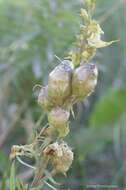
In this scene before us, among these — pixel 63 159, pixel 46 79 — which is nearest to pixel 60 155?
pixel 63 159

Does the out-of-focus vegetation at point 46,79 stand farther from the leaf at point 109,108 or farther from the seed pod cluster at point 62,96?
the seed pod cluster at point 62,96

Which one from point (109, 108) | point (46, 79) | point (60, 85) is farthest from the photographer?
point (109, 108)

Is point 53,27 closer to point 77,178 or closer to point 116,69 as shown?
point 77,178

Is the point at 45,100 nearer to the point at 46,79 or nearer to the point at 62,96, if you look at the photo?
the point at 62,96

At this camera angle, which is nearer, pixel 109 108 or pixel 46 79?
pixel 46 79

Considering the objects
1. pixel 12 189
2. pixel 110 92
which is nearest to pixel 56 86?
pixel 12 189

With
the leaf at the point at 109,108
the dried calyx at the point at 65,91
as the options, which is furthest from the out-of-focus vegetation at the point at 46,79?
the dried calyx at the point at 65,91
